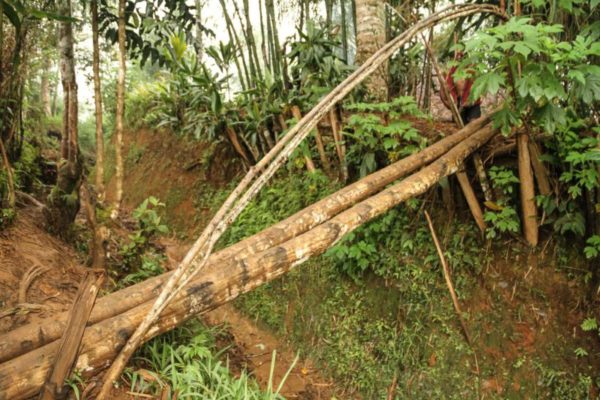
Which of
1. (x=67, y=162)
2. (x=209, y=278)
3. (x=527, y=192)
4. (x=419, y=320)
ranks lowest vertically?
(x=419, y=320)

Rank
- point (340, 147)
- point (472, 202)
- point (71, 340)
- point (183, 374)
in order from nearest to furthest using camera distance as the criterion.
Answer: point (71, 340)
point (183, 374)
point (472, 202)
point (340, 147)

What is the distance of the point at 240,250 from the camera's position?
6.51 ft

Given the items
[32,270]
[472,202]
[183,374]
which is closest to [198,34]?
[32,270]

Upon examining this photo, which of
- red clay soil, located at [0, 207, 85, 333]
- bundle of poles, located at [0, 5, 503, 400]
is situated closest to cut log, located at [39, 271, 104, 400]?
bundle of poles, located at [0, 5, 503, 400]

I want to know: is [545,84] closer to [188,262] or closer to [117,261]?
[188,262]

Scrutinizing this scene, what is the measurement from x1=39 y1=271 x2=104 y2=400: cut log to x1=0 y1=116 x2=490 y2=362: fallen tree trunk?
0.20 meters

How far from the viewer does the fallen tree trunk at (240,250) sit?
1.61 metres

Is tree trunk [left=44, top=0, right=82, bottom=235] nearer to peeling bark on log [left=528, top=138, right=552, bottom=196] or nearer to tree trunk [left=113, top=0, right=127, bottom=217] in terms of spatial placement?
tree trunk [left=113, top=0, right=127, bottom=217]

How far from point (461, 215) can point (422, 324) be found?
3.11 ft

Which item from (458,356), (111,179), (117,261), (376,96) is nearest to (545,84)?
(458,356)

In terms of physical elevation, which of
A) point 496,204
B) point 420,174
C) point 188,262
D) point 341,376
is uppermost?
point 188,262

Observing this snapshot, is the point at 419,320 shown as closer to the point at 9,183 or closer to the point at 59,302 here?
the point at 59,302

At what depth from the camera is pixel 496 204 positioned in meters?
3.10

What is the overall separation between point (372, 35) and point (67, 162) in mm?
3385
